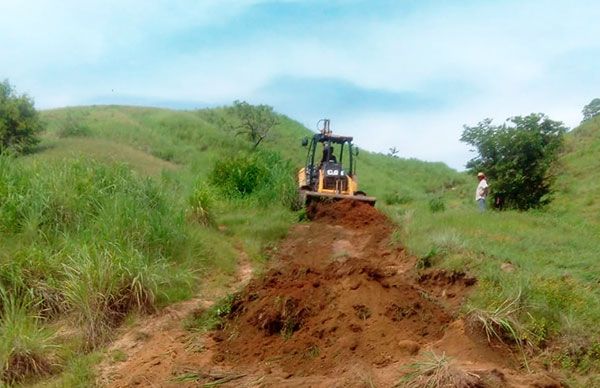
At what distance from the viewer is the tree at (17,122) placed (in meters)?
19.8

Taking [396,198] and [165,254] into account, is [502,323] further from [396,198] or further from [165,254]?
[396,198]

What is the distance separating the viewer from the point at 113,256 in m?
7.54

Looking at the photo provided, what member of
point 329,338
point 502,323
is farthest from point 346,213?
point 502,323

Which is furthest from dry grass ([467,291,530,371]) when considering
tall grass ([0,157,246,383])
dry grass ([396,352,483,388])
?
tall grass ([0,157,246,383])

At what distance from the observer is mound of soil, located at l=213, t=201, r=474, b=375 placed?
557cm

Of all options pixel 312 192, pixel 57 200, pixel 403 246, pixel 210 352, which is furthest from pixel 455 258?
pixel 312 192

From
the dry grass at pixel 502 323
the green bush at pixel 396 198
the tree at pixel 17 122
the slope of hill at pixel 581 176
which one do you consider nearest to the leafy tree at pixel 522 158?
the slope of hill at pixel 581 176

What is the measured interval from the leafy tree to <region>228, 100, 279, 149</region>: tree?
50.8ft

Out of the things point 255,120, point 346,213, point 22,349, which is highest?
point 255,120

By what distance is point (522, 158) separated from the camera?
15.7 metres

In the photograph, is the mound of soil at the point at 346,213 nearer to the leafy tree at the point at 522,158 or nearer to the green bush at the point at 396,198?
the leafy tree at the point at 522,158

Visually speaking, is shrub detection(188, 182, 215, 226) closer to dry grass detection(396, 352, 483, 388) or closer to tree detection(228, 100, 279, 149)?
dry grass detection(396, 352, 483, 388)

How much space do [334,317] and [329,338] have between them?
377 millimetres

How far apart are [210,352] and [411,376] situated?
90.1 inches
